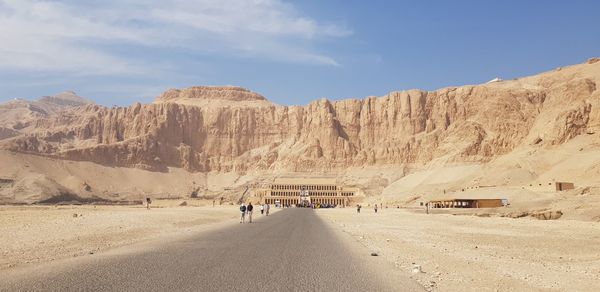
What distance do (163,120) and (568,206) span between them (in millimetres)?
167491

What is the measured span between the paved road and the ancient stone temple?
127 meters

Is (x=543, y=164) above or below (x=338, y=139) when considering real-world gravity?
below

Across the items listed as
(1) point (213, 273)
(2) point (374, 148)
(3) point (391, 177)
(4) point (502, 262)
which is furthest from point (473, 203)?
(2) point (374, 148)

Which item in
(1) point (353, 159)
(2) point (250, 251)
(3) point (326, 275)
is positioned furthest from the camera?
(1) point (353, 159)

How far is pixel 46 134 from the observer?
7313 inches

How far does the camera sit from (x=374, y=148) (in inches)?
6703

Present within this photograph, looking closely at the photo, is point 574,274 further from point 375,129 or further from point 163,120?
point 163,120

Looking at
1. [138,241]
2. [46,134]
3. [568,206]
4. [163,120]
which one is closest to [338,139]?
[163,120]

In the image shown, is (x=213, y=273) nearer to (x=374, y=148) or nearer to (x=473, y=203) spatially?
(x=473, y=203)

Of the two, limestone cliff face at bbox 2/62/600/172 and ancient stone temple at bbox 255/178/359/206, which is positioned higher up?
limestone cliff face at bbox 2/62/600/172

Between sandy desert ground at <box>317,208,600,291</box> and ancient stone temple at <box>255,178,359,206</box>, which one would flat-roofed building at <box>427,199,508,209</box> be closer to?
sandy desert ground at <box>317,208,600,291</box>

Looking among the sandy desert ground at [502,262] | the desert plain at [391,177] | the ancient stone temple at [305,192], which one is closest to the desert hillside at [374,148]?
the desert plain at [391,177]

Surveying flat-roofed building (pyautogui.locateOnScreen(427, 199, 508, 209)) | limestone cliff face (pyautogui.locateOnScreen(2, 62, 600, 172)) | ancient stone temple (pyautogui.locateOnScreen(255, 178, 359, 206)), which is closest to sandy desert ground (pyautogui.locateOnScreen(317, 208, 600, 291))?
flat-roofed building (pyautogui.locateOnScreen(427, 199, 508, 209))

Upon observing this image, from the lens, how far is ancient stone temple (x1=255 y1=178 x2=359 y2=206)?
148 m
